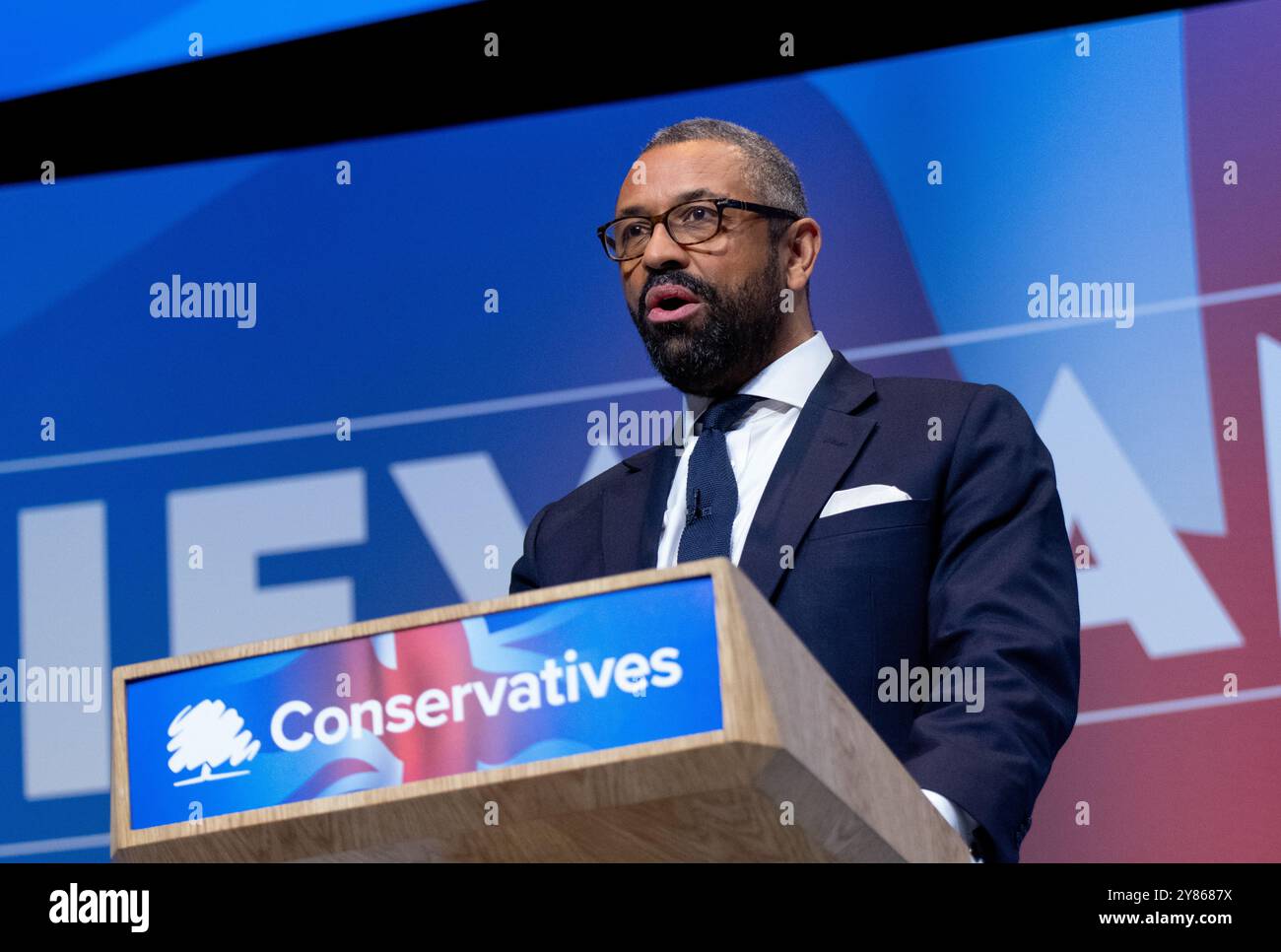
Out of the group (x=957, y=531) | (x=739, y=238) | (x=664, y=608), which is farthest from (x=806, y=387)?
(x=664, y=608)

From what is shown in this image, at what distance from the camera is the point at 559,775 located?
1234mm

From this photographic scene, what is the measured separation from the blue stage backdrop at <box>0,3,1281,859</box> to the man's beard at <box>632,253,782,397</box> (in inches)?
29.9

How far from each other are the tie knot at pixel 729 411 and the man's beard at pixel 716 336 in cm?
5

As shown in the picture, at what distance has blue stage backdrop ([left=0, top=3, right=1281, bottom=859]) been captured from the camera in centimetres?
307

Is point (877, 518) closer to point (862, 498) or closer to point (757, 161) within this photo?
point (862, 498)

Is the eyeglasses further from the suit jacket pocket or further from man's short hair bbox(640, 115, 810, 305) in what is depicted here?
the suit jacket pocket

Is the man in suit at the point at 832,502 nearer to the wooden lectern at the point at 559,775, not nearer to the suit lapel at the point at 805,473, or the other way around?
the suit lapel at the point at 805,473

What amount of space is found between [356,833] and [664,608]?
0.99 ft

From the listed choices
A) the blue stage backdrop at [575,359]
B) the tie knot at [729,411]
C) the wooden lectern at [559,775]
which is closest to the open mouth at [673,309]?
the tie knot at [729,411]

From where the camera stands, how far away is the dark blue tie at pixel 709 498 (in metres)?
2.21

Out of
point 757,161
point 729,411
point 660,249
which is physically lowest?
point 729,411

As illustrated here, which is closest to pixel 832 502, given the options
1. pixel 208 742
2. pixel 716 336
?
pixel 716 336

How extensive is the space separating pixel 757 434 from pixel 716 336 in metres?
0.15
